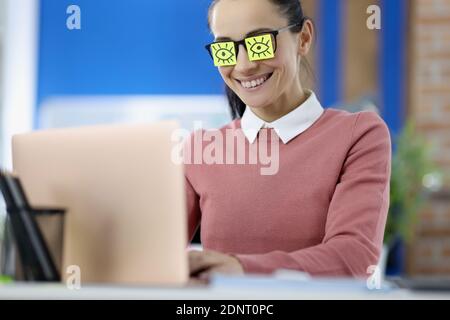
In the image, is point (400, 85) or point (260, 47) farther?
point (400, 85)

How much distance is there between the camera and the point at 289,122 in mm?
895

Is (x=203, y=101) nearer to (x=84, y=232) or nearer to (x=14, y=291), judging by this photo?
(x=84, y=232)

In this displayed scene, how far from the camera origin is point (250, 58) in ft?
2.77

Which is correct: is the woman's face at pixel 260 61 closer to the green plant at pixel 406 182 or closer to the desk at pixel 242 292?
the desk at pixel 242 292

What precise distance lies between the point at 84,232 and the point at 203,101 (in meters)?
0.35

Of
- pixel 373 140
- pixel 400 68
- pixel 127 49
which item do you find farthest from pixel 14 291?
pixel 400 68

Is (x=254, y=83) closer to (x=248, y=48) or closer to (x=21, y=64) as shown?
(x=248, y=48)

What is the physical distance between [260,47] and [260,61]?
20 millimetres

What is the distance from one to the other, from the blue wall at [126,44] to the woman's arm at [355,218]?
0.19 m

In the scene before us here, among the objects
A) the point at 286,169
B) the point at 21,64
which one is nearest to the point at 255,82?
the point at 286,169

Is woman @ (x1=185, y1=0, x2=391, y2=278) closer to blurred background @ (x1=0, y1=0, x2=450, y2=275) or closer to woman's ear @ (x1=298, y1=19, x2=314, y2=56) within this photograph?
woman's ear @ (x1=298, y1=19, x2=314, y2=56)

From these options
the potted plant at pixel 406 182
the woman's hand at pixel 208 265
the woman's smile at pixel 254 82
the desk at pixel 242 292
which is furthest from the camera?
the potted plant at pixel 406 182

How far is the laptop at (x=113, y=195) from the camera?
71cm

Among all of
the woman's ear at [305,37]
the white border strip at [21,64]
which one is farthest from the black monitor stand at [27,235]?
the white border strip at [21,64]
